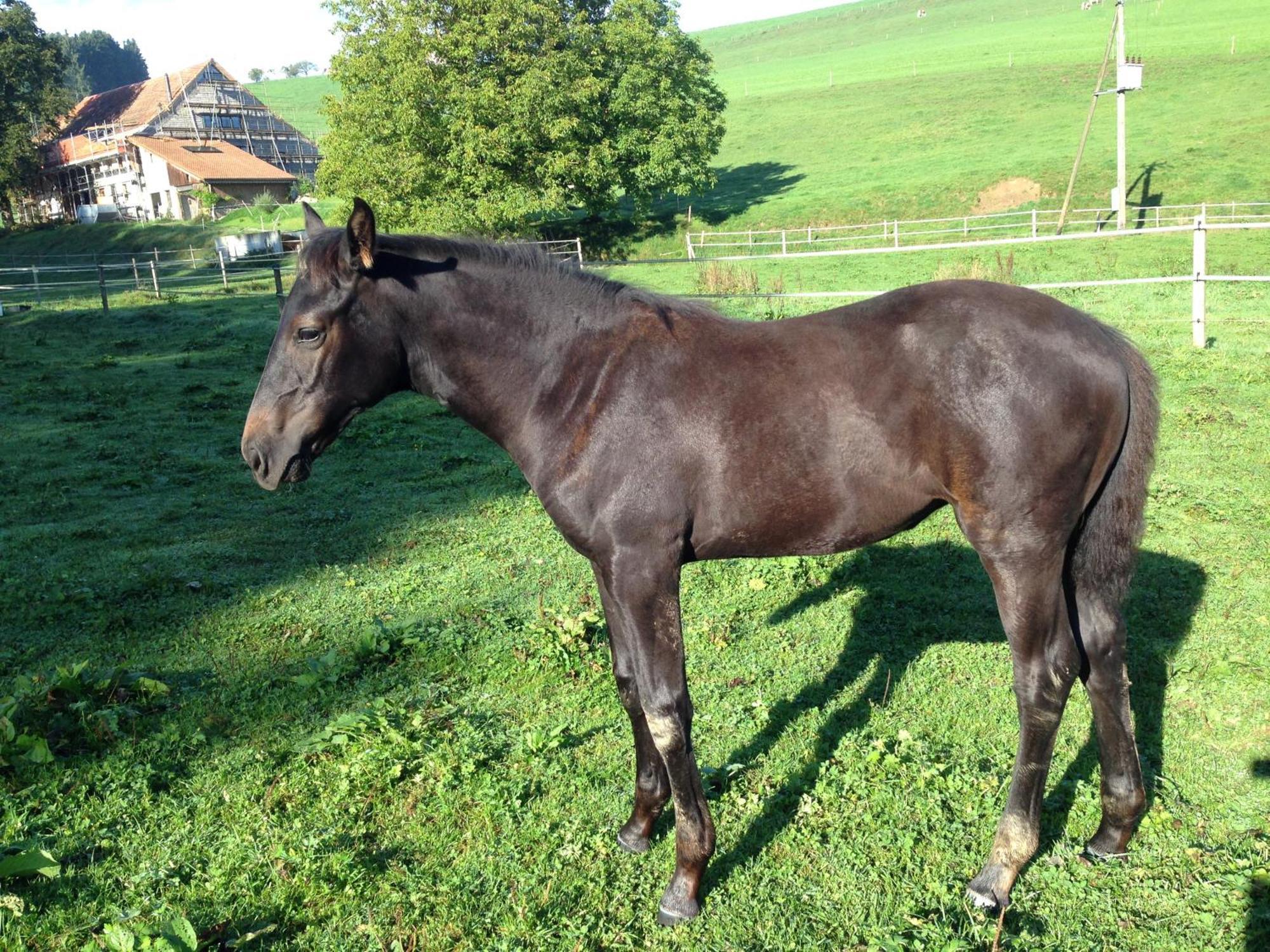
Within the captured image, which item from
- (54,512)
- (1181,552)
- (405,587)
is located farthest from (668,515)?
(54,512)

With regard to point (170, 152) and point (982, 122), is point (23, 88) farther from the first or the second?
point (982, 122)

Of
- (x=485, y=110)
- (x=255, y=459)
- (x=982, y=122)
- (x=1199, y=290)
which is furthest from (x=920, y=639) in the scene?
(x=982, y=122)

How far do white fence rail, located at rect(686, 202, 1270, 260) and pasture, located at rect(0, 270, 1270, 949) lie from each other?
79.7ft

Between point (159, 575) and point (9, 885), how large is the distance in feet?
11.8

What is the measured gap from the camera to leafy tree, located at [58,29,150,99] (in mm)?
126875

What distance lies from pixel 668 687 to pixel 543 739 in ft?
4.57

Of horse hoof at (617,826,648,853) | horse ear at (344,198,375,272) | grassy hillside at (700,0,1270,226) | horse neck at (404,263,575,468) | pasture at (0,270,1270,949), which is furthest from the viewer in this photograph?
grassy hillside at (700,0,1270,226)

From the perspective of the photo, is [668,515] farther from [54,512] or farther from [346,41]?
[346,41]

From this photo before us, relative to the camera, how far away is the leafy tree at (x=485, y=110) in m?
32.7

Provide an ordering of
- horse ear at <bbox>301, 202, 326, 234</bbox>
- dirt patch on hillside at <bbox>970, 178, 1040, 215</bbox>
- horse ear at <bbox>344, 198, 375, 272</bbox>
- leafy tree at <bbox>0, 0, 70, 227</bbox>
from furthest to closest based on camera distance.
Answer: leafy tree at <bbox>0, 0, 70, 227</bbox>, dirt patch on hillside at <bbox>970, 178, 1040, 215</bbox>, horse ear at <bbox>301, 202, 326, 234</bbox>, horse ear at <bbox>344, 198, 375, 272</bbox>

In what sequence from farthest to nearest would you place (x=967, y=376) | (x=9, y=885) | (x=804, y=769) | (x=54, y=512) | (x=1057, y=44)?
(x=1057, y=44) → (x=54, y=512) → (x=804, y=769) → (x=9, y=885) → (x=967, y=376)

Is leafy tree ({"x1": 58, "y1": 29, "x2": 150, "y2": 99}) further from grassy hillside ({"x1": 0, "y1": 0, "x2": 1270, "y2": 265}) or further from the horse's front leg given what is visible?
the horse's front leg

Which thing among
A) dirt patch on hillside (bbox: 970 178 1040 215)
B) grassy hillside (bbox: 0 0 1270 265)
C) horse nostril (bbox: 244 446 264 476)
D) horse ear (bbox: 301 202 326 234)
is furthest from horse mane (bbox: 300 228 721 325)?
dirt patch on hillside (bbox: 970 178 1040 215)

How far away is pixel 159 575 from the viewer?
686 centimetres
